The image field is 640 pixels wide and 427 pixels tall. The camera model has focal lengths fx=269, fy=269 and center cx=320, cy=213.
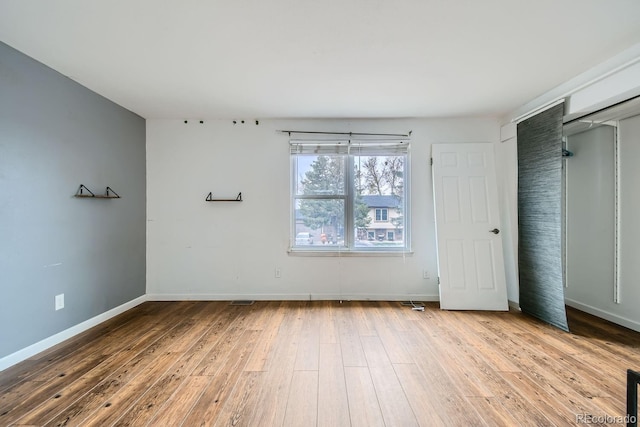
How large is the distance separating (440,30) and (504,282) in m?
2.87

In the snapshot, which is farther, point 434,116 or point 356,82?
point 434,116

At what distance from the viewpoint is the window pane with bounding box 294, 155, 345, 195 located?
3588 millimetres

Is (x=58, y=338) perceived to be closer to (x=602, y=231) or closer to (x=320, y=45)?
(x=320, y=45)

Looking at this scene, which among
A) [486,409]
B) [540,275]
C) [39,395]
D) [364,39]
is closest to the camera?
[486,409]

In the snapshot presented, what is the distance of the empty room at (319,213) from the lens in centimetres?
168

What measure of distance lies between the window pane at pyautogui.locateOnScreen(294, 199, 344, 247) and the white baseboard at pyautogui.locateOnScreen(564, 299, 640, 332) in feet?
9.49

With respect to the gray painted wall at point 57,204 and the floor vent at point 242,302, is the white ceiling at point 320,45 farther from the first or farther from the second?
the floor vent at point 242,302

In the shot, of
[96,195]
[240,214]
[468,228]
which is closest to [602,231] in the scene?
[468,228]

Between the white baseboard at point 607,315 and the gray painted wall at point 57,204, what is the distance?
5.37 metres

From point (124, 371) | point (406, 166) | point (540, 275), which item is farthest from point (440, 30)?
point (124, 371)

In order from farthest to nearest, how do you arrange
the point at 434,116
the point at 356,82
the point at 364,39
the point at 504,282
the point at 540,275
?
the point at 434,116 → the point at 504,282 → the point at 540,275 → the point at 356,82 → the point at 364,39

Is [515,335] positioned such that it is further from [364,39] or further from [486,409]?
[364,39]

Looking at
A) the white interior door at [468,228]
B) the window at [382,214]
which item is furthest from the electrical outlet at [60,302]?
the white interior door at [468,228]

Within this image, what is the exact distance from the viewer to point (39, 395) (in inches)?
67.5
